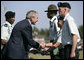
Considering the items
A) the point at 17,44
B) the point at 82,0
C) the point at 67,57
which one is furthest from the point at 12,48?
the point at 82,0

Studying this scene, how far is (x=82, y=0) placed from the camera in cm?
1045

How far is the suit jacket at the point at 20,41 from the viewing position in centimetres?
651

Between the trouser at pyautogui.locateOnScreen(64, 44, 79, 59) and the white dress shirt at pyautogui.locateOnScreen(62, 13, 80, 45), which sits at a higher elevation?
the white dress shirt at pyautogui.locateOnScreen(62, 13, 80, 45)

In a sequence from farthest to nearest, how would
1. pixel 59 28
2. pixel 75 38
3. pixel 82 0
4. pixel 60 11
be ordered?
pixel 82 0
pixel 59 28
pixel 60 11
pixel 75 38

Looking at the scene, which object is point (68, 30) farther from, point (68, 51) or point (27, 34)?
point (27, 34)

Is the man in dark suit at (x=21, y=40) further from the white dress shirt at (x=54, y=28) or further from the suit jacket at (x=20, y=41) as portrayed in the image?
the white dress shirt at (x=54, y=28)

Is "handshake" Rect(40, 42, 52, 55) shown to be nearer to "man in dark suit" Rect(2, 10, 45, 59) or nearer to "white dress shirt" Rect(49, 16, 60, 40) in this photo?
"white dress shirt" Rect(49, 16, 60, 40)

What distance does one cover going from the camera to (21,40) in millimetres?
6547

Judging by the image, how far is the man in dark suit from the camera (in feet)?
21.4

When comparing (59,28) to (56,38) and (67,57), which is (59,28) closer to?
(56,38)

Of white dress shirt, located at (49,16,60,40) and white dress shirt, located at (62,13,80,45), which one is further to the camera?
white dress shirt, located at (49,16,60,40)

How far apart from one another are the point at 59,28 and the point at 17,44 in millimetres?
1128

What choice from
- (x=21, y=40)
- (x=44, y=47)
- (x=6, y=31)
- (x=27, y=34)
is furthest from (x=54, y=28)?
(x=6, y=31)

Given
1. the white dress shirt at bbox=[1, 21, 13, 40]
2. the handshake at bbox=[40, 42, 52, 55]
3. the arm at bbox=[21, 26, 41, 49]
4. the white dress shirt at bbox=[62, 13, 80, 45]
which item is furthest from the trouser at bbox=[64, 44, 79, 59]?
the white dress shirt at bbox=[1, 21, 13, 40]
